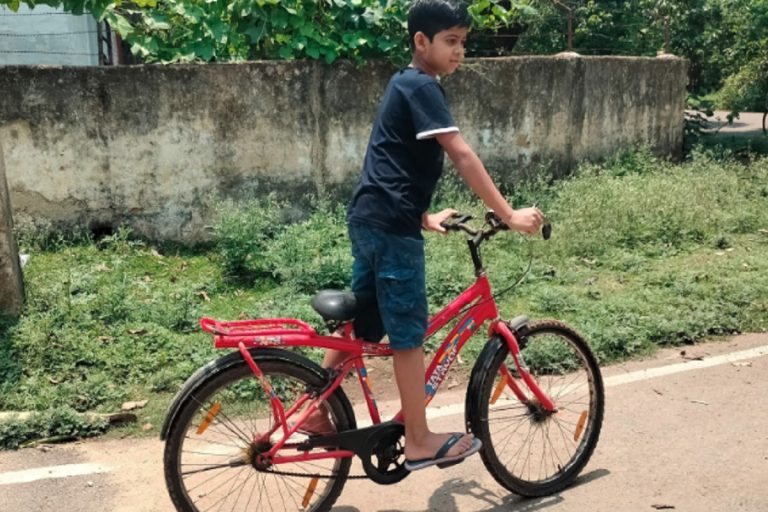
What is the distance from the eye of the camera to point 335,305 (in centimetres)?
322

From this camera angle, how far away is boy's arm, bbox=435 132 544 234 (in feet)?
10.2

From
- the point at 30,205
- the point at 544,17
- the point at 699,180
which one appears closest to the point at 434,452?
the point at 30,205

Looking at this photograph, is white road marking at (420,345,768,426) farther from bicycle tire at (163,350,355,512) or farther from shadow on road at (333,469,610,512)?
bicycle tire at (163,350,355,512)

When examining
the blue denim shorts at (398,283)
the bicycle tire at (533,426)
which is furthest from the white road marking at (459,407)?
the blue denim shorts at (398,283)

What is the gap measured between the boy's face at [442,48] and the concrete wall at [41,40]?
872 cm

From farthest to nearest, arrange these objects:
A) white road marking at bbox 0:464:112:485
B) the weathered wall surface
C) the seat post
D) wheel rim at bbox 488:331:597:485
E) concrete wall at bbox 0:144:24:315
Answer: the weathered wall surface
concrete wall at bbox 0:144:24:315
white road marking at bbox 0:464:112:485
wheel rim at bbox 488:331:597:485
the seat post

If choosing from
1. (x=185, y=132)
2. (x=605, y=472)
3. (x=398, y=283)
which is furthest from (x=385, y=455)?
(x=185, y=132)

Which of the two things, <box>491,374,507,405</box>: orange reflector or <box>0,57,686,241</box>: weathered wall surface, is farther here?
<box>0,57,686,241</box>: weathered wall surface

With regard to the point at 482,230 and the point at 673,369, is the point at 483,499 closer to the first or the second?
the point at 482,230

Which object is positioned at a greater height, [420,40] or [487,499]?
[420,40]

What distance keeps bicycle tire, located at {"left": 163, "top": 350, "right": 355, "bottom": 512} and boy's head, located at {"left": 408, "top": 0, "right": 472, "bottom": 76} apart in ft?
4.12

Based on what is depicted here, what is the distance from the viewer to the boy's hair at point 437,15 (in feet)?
10.2

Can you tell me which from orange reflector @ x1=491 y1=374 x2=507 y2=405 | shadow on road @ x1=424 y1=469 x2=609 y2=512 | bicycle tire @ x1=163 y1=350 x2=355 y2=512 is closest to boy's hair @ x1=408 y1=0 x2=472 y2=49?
bicycle tire @ x1=163 y1=350 x2=355 y2=512

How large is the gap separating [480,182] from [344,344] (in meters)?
0.82
